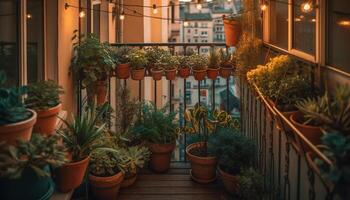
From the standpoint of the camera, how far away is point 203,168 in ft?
14.2

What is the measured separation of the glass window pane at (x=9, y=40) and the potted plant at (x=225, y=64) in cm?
257

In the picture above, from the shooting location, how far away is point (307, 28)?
3188 mm

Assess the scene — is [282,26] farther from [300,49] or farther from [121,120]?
[121,120]

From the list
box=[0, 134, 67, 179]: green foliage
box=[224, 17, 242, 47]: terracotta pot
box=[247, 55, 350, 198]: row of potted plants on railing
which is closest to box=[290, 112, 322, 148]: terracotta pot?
box=[247, 55, 350, 198]: row of potted plants on railing

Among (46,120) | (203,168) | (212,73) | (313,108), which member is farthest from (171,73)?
(313,108)

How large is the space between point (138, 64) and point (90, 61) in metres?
0.63

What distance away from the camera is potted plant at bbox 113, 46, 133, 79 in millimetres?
4816

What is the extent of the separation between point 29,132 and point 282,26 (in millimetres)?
2642

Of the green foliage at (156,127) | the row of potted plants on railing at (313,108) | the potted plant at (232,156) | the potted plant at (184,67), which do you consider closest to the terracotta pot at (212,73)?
the potted plant at (184,67)

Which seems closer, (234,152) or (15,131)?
(15,131)

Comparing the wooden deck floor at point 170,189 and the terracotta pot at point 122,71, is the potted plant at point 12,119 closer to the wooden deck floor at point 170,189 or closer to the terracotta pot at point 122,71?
the wooden deck floor at point 170,189

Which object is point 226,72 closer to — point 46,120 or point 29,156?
point 46,120

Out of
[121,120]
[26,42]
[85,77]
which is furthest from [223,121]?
[26,42]

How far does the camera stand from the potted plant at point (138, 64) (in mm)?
4848
